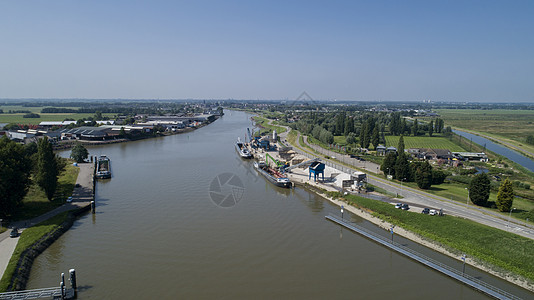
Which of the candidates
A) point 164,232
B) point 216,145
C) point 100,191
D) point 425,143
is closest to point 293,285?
point 164,232

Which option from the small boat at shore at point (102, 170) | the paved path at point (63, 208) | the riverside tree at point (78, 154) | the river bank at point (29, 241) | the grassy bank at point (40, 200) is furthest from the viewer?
the riverside tree at point (78, 154)

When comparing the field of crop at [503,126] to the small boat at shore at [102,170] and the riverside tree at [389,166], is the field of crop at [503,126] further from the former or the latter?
the small boat at shore at [102,170]

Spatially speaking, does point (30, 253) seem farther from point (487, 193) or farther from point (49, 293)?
point (487, 193)

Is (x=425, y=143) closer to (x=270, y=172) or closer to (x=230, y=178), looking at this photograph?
(x=270, y=172)

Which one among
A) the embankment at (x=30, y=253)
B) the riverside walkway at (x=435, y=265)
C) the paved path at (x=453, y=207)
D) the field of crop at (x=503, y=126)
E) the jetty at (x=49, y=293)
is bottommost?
the riverside walkway at (x=435, y=265)

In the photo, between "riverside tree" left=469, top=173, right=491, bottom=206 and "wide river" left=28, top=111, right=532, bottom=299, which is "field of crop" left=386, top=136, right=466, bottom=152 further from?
"wide river" left=28, top=111, right=532, bottom=299

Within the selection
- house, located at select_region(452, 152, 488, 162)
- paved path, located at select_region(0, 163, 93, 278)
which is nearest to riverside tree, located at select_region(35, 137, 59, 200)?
paved path, located at select_region(0, 163, 93, 278)

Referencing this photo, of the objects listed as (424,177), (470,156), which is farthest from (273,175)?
(470,156)

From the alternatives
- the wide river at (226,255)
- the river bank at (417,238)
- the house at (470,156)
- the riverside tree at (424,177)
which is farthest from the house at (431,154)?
the wide river at (226,255)
